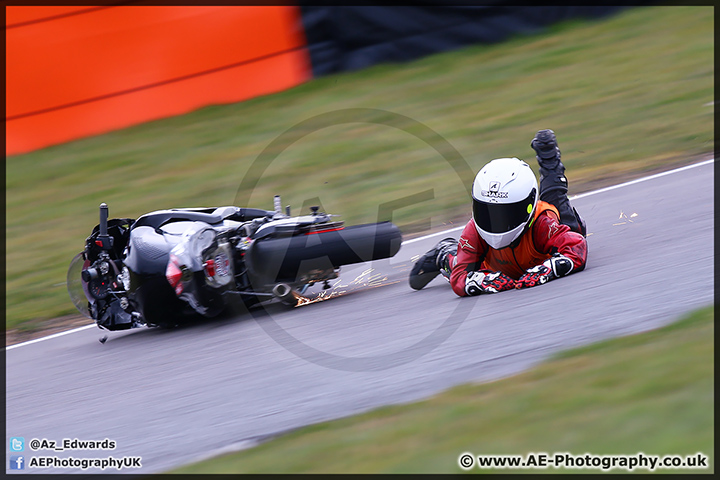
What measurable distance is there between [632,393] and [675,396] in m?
0.19

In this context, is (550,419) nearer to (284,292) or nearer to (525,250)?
(525,250)

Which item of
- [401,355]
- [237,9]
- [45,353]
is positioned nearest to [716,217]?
[401,355]

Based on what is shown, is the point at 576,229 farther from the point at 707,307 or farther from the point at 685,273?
the point at 707,307

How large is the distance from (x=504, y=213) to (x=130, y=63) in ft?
26.0

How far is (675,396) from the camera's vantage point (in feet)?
10.2

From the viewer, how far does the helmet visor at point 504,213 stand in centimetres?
523

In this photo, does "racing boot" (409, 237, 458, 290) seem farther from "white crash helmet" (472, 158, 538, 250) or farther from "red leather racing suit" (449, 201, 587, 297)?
"white crash helmet" (472, 158, 538, 250)

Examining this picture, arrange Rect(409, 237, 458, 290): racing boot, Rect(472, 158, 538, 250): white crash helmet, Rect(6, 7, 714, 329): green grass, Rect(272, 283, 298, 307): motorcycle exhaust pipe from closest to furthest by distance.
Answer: Rect(472, 158, 538, 250): white crash helmet < Rect(272, 283, 298, 307): motorcycle exhaust pipe < Rect(409, 237, 458, 290): racing boot < Rect(6, 7, 714, 329): green grass

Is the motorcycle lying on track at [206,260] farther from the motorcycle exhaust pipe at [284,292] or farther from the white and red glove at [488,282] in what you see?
the white and red glove at [488,282]

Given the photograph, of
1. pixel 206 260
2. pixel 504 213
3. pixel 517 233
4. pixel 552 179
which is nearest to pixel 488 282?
pixel 517 233

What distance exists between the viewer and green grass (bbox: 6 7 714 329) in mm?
9336

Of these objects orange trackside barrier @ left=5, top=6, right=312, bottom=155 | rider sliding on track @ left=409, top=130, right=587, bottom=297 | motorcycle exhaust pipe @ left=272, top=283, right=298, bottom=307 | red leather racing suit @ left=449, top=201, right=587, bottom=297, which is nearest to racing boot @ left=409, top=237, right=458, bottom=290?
rider sliding on track @ left=409, top=130, right=587, bottom=297

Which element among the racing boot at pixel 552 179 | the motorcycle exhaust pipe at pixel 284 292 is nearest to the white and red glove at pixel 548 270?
the racing boot at pixel 552 179

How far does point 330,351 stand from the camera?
16.9ft
